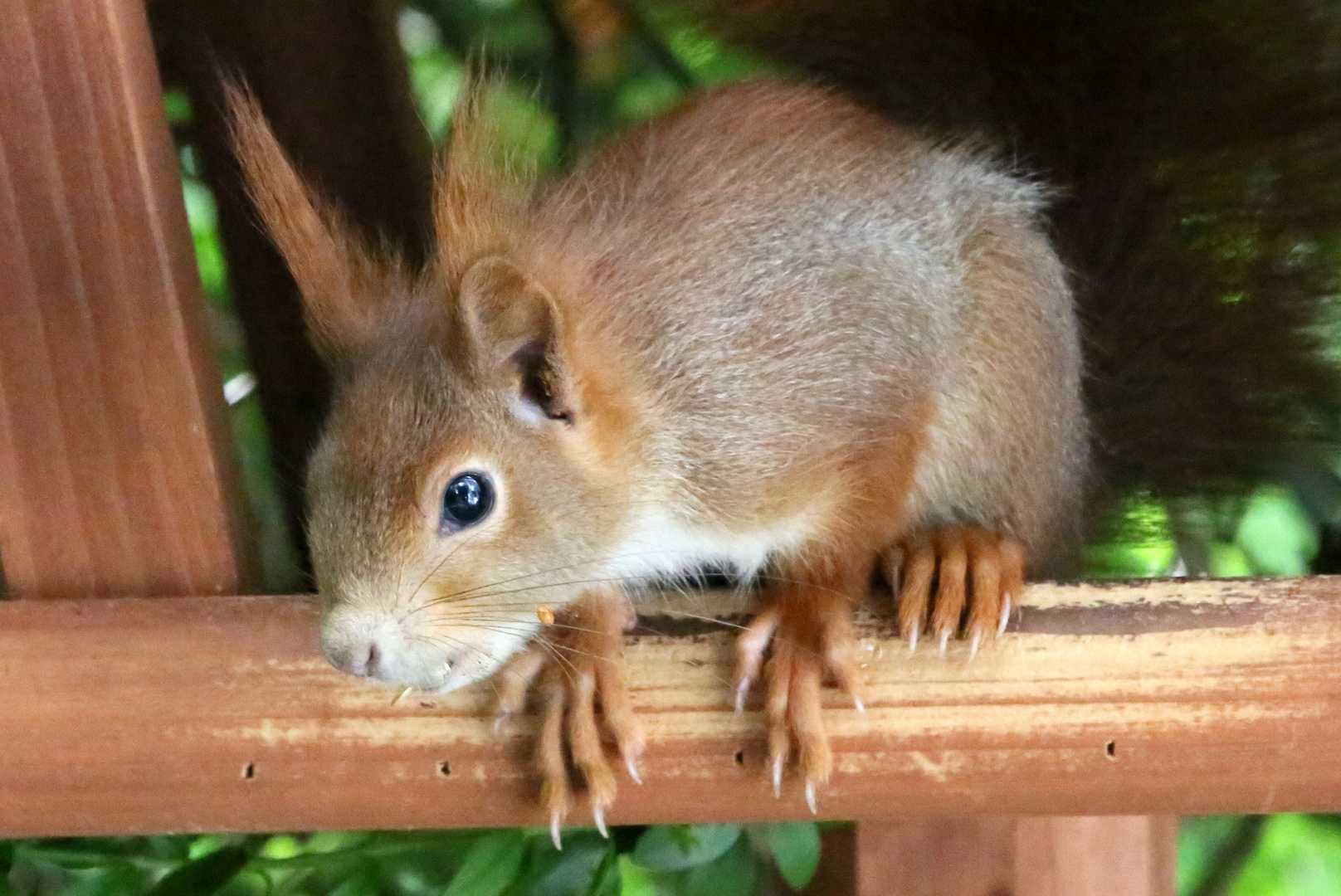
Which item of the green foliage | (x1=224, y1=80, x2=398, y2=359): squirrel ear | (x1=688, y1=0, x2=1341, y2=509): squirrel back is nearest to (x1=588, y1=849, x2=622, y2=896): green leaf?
the green foliage

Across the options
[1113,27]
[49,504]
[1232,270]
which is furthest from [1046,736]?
[49,504]

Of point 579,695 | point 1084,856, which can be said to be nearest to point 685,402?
point 579,695

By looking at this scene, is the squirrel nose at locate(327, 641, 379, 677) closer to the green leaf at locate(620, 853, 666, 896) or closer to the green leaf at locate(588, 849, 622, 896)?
the green leaf at locate(588, 849, 622, 896)

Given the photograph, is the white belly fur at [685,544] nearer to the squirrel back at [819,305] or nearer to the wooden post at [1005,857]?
the squirrel back at [819,305]

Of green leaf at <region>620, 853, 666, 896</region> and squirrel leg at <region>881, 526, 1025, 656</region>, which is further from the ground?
squirrel leg at <region>881, 526, 1025, 656</region>

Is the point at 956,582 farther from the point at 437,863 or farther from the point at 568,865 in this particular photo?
the point at 437,863

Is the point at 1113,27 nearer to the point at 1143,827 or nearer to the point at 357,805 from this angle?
the point at 1143,827

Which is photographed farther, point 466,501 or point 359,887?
point 359,887
